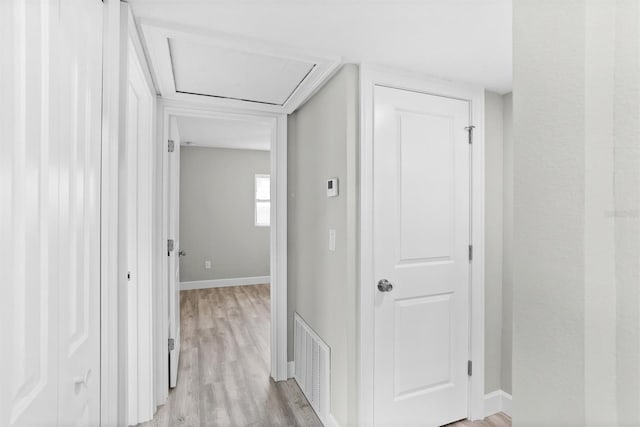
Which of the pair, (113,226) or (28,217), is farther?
(113,226)

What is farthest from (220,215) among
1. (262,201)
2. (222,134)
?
(222,134)

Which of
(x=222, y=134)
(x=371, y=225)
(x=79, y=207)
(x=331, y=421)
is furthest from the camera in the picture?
(x=222, y=134)

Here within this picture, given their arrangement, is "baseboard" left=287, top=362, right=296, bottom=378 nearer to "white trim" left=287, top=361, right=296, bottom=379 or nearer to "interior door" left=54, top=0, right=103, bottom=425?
"white trim" left=287, top=361, right=296, bottom=379

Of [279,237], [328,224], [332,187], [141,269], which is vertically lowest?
[141,269]

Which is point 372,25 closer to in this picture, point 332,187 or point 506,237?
point 332,187

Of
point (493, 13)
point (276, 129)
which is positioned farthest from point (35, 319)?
point (276, 129)

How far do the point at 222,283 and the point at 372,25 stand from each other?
4.96 meters

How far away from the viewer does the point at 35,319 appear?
647mm

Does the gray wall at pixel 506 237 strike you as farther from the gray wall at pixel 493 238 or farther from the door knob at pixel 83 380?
the door knob at pixel 83 380

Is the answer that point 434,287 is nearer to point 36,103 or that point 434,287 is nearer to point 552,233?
point 552,233

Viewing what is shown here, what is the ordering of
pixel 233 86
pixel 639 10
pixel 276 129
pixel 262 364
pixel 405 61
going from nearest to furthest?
1. pixel 639 10
2. pixel 405 61
3. pixel 233 86
4. pixel 276 129
5. pixel 262 364

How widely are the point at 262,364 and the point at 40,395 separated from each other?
2.41 meters

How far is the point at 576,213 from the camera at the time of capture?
541mm

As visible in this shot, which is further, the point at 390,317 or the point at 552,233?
the point at 390,317
